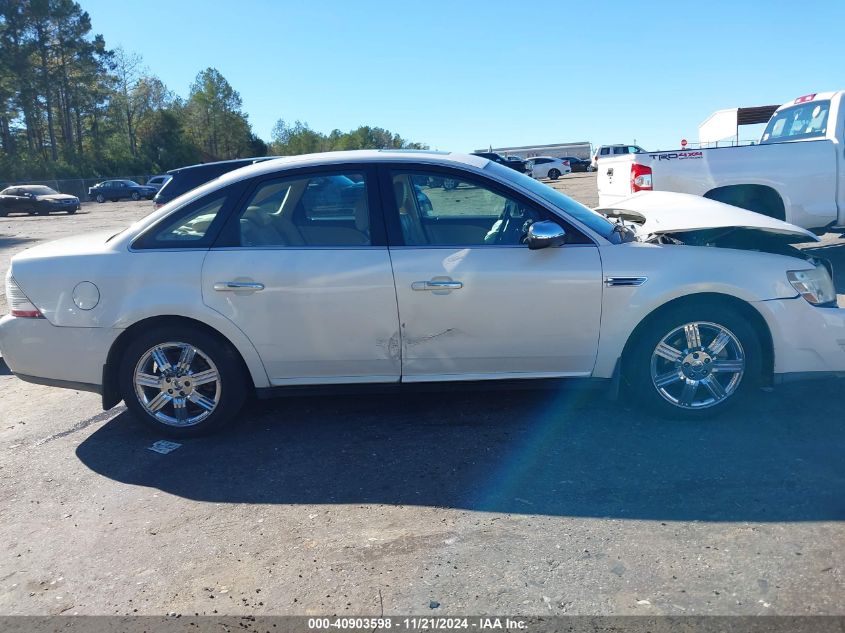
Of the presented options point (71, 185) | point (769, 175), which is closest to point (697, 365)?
point (769, 175)

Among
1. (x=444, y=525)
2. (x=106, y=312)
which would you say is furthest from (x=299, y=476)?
(x=106, y=312)

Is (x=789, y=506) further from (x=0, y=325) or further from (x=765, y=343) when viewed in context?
(x=0, y=325)

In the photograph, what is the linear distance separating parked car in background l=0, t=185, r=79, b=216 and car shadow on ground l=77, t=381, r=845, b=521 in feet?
116

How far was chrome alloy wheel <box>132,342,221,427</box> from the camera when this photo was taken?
4.31m

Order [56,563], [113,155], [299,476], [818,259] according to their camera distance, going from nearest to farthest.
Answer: [56,563], [299,476], [818,259], [113,155]

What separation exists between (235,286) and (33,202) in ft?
122

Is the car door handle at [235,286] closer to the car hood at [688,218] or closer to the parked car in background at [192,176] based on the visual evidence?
the car hood at [688,218]

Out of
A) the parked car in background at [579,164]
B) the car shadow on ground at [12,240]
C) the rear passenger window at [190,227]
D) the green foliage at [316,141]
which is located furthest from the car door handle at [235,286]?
the green foliage at [316,141]

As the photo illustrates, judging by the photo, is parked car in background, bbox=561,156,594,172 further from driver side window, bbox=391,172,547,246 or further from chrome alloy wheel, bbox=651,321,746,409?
chrome alloy wheel, bbox=651,321,746,409

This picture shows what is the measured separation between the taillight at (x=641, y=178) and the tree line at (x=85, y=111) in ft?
129

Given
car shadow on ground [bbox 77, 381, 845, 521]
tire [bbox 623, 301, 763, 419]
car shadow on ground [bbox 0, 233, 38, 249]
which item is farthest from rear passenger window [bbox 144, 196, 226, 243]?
car shadow on ground [bbox 0, 233, 38, 249]

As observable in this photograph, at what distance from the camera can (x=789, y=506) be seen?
3.33 meters

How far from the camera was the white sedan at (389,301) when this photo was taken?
163 inches

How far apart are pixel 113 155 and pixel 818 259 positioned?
7088 centimetres
